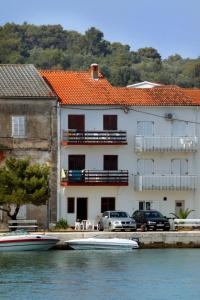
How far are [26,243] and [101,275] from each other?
12796mm

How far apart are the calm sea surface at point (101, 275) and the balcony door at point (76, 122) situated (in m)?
14.2

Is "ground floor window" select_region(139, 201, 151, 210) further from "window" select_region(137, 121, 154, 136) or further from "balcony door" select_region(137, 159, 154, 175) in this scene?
"window" select_region(137, 121, 154, 136)

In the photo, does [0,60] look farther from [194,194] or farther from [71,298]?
[71,298]

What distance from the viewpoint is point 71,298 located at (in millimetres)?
46844

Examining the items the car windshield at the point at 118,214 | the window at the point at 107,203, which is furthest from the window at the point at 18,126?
the car windshield at the point at 118,214

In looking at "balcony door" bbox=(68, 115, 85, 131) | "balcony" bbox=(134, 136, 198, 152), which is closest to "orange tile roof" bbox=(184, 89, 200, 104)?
"balcony" bbox=(134, 136, 198, 152)

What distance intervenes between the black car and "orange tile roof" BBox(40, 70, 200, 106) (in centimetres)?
1018

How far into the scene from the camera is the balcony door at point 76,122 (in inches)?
3083

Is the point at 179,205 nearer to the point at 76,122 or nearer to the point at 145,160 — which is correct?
the point at 145,160

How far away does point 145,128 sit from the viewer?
79.9 meters

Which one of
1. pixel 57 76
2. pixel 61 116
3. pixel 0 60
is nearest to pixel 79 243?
pixel 61 116

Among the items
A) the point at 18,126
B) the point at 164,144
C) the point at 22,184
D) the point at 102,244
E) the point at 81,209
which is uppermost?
the point at 18,126

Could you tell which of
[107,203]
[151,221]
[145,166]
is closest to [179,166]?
[145,166]

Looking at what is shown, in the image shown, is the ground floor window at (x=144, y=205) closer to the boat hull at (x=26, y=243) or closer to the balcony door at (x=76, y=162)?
the balcony door at (x=76, y=162)
